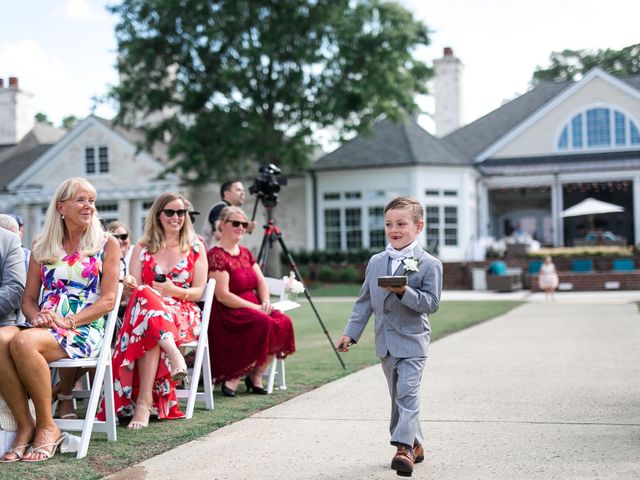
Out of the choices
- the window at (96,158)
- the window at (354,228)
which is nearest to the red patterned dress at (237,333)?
the window at (354,228)

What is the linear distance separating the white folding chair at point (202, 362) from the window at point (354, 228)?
25105 mm

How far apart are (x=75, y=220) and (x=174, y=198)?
1.09 metres

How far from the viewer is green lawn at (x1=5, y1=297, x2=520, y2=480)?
4.57m

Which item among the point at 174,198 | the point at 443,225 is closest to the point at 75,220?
the point at 174,198

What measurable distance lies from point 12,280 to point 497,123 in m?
31.4

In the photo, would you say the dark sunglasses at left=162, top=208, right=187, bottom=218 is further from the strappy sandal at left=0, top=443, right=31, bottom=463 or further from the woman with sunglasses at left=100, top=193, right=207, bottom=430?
the strappy sandal at left=0, top=443, right=31, bottom=463

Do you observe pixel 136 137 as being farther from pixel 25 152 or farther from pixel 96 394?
pixel 96 394

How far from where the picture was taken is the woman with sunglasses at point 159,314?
580cm

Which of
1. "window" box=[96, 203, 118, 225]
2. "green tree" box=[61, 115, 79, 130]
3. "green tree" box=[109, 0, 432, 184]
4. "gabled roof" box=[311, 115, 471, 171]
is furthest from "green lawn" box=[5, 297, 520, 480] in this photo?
"green tree" box=[61, 115, 79, 130]

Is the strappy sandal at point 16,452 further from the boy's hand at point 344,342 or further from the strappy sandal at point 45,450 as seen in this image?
the boy's hand at point 344,342

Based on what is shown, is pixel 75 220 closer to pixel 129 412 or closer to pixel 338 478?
pixel 129 412

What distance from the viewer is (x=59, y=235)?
17.4 feet

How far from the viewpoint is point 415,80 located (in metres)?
29.3

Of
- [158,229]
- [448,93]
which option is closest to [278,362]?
[158,229]
